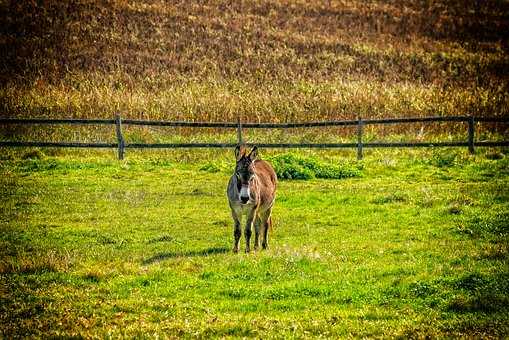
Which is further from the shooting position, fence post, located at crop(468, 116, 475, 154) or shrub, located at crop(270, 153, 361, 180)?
fence post, located at crop(468, 116, 475, 154)

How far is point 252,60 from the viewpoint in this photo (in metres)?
49.4

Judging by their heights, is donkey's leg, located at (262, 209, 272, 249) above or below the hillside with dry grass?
below

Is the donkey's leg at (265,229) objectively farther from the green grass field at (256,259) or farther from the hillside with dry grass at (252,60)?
the hillside with dry grass at (252,60)

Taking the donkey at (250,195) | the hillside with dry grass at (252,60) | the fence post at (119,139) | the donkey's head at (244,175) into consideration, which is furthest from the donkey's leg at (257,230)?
the hillside with dry grass at (252,60)

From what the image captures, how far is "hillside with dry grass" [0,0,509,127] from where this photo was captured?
3650cm

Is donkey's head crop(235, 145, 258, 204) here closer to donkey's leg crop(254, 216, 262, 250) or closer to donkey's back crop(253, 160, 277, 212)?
donkey's back crop(253, 160, 277, 212)

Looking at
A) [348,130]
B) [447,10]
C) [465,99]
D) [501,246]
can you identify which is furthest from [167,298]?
[447,10]

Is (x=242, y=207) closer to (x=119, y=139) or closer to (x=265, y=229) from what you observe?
(x=265, y=229)

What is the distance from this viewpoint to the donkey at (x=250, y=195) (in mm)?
13977

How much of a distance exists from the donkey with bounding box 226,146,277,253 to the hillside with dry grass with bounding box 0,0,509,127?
1909cm

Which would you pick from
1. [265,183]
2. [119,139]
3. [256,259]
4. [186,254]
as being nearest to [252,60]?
[119,139]

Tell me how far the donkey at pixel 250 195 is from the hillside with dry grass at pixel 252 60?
19.1 meters

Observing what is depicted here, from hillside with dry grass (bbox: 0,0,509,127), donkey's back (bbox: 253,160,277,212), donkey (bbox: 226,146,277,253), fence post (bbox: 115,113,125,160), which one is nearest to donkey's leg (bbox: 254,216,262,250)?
donkey (bbox: 226,146,277,253)

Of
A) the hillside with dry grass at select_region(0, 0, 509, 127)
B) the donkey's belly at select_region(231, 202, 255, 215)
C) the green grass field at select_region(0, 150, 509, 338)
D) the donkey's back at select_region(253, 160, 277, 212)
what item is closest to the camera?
the green grass field at select_region(0, 150, 509, 338)
